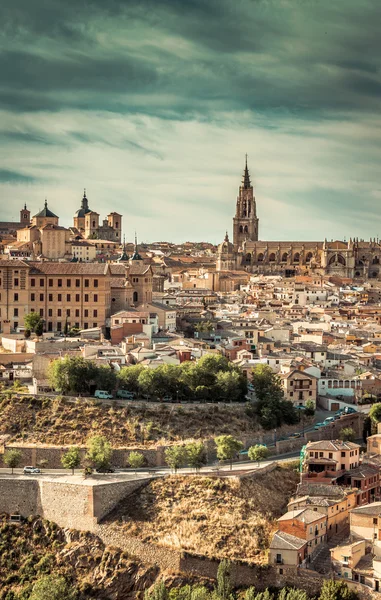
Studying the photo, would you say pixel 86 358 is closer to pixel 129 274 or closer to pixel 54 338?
pixel 54 338

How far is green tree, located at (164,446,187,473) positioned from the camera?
35.4 m

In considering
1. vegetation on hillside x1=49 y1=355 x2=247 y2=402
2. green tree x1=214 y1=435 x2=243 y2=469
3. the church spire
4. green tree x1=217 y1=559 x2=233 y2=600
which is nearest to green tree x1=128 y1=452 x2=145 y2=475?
green tree x1=214 y1=435 x2=243 y2=469

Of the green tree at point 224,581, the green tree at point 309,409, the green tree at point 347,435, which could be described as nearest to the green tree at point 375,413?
the green tree at point 347,435

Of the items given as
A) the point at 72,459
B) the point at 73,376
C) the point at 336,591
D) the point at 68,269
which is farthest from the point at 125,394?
the point at 336,591

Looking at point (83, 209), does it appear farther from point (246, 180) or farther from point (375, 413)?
point (375, 413)

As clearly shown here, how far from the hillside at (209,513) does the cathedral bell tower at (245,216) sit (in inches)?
3366

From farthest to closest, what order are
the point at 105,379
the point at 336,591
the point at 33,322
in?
the point at 33,322, the point at 105,379, the point at 336,591

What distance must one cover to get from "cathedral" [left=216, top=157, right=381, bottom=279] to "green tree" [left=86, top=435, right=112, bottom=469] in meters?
63.3

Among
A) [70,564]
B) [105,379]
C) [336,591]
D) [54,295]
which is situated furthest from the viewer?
[54,295]

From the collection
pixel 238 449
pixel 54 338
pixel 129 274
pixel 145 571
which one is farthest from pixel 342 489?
pixel 129 274

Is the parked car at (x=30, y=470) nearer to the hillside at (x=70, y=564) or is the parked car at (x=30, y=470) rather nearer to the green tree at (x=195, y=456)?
the hillside at (x=70, y=564)

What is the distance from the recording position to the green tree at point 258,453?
119 ft

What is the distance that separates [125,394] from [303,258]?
229 ft

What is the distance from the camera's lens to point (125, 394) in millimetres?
41188
